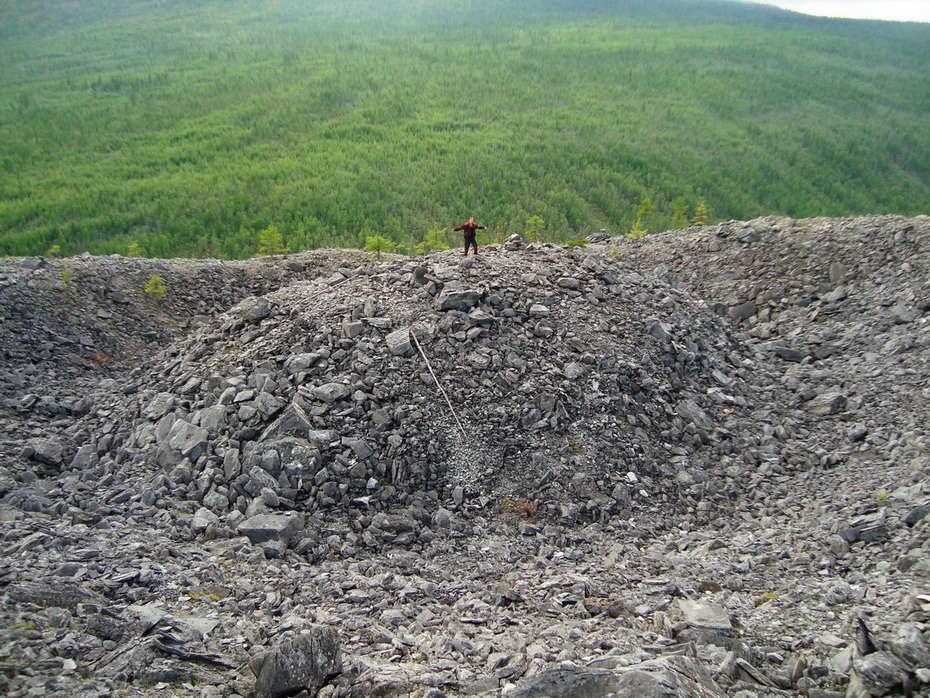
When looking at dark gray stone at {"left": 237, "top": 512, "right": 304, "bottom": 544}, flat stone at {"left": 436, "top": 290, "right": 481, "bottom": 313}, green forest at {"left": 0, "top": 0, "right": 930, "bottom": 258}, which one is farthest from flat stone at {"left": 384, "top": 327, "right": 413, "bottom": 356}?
green forest at {"left": 0, "top": 0, "right": 930, "bottom": 258}

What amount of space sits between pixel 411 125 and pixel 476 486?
35.3 m

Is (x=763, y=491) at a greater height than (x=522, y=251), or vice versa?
(x=522, y=251)

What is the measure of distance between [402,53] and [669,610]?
182 feet

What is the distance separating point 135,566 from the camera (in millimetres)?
6305

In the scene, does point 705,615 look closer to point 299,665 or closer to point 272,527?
point 299,665

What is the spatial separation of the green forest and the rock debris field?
797 centimetres

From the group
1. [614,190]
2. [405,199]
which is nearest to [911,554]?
[405,199]

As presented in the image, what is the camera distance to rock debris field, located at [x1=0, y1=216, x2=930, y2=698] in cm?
521

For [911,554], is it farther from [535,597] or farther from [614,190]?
[614,190]

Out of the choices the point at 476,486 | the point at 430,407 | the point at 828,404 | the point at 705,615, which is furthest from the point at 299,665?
the point at 828,404

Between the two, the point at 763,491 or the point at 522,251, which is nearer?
the point at 763,491

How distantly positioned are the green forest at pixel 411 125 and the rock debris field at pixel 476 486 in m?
7.97

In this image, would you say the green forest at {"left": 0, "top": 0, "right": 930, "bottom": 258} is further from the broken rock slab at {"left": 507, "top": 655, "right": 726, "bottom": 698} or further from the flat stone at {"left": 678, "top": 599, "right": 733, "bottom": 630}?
the broken rock slab at {"left": 507, "top": 655, "right": 726, "bottom": 698}

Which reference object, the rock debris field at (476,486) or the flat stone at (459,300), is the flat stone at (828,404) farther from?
the flat stone at (459,300)
